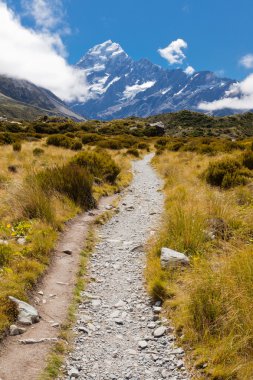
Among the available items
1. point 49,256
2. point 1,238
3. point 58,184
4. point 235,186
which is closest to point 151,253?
point 49,256

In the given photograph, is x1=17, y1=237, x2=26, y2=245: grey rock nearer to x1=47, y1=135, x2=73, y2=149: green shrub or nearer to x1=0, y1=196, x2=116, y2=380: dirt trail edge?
→ x1=0, y1=196, x2=116, y2=380: dirt trail edge

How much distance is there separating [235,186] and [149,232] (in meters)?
5.49

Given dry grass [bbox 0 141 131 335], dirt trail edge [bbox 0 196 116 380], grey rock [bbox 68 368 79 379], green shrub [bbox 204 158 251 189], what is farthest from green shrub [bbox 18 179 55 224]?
green shrub [bbox 204 158 251 189]

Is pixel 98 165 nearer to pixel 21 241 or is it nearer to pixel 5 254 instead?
pixel 21 241

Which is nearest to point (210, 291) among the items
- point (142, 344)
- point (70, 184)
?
point (142, 344)

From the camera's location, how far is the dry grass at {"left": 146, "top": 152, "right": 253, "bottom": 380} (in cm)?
443

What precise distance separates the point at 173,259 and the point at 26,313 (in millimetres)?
3022

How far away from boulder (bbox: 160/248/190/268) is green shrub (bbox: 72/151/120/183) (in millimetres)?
9817

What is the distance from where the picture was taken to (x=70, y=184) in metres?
12.3

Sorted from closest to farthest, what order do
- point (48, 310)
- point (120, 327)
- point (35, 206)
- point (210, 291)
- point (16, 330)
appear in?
point (16, 330) < point (210, 291) < point (120, 327) < point (48, 310) < point (35, 206)

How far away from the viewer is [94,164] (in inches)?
688

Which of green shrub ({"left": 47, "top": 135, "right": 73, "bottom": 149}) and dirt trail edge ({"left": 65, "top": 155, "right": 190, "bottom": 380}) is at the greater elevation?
green shrub ({"left": 47, "top": 135, "right": 73, "bottom": 149})

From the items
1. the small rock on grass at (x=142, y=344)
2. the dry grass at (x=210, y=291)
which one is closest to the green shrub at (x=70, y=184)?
the dry grass at (x=210, y=291)

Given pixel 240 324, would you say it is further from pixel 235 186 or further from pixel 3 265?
pixel 235 186
